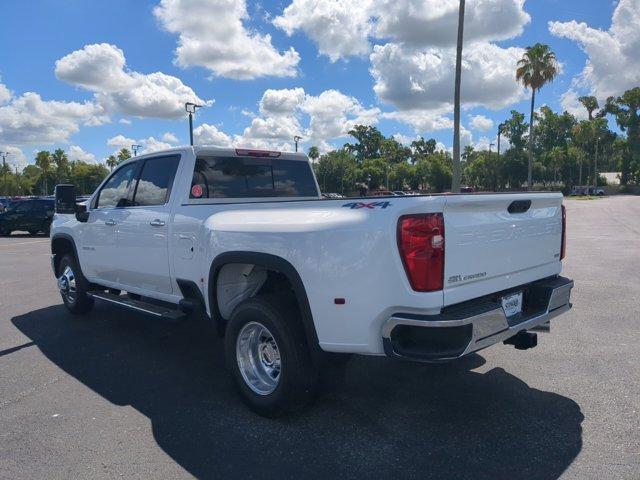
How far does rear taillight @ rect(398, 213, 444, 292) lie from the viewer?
10.1ft

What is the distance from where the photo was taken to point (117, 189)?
6098 mm

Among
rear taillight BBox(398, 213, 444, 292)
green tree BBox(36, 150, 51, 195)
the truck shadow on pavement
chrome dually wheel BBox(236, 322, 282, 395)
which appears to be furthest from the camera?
green tree BBox(36, 150, 51, 195)

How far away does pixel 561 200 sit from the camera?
4.46m

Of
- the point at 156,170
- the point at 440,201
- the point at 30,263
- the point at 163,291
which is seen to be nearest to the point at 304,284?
the point at 440,201

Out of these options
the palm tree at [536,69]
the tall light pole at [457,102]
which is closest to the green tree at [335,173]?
the palm tree at [536,69]

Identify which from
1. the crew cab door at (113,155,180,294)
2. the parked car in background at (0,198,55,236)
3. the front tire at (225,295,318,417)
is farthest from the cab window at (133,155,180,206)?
the parked car in background at (0,198,55,236)

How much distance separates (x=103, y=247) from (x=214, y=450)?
3484 millimetres

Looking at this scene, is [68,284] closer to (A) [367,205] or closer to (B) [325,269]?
(B) [325,269]

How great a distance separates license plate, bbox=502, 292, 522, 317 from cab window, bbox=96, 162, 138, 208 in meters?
4.14

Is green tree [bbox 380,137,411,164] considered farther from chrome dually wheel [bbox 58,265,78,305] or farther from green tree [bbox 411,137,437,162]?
chrome dually wheel [bbox 58,265,78,305]

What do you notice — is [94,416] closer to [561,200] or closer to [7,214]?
[561,200]

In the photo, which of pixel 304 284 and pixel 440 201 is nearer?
pixel 440 201

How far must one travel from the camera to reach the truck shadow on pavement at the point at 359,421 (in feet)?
10.6

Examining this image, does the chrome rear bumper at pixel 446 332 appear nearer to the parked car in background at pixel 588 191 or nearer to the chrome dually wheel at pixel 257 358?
the chrome dually wheel at pixel 257 358
